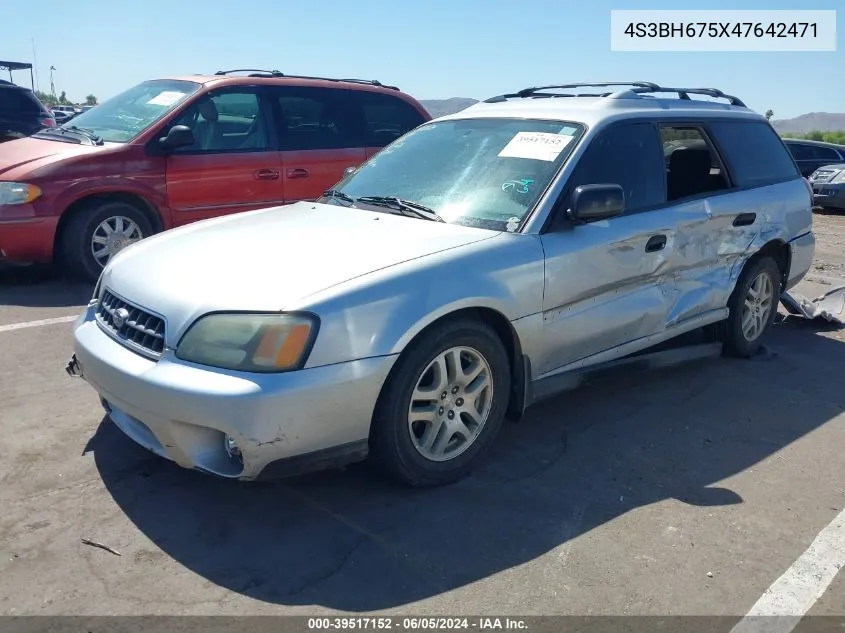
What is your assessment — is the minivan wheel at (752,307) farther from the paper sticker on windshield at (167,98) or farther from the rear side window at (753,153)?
the paper sticker on windshield at (167,98)

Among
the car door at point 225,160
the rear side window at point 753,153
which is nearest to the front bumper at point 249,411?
the rear side window at point 753,153

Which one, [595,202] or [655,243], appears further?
[655,243]

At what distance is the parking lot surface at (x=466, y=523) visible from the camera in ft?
9.02

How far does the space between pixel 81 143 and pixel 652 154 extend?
16.1 feet

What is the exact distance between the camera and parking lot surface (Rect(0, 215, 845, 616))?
2750mm

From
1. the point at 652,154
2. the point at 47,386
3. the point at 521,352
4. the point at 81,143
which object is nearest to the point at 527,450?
the point at 521,352

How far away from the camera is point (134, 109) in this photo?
23.8ft

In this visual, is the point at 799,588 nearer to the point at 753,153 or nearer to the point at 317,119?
the point at 753,153

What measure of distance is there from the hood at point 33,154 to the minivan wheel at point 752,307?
5.10 m

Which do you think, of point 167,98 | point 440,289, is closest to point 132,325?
point 440,289

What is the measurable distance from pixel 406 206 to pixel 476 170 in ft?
1.39

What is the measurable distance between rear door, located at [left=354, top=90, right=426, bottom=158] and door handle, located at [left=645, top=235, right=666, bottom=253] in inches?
163

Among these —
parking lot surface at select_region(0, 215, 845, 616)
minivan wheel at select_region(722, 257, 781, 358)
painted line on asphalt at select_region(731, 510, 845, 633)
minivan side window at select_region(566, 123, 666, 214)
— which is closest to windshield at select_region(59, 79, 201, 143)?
parking lot surface at select_region(0, 215, 845, 616)

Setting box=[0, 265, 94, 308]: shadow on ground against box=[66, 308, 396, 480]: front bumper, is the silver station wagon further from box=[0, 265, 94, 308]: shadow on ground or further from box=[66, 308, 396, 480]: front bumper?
box=[0, 265, 94, 308]: shadow on ground
